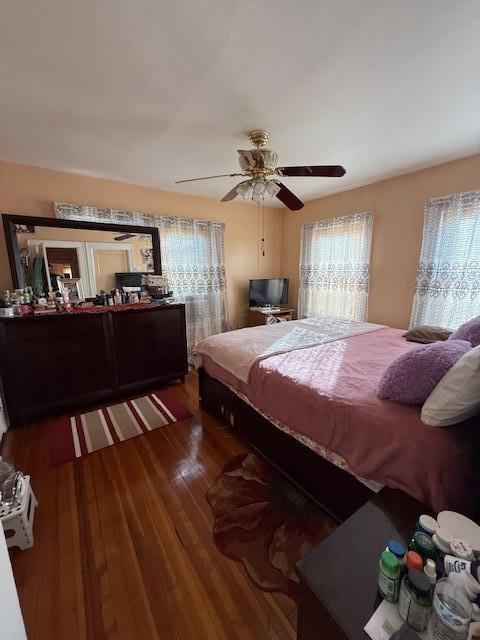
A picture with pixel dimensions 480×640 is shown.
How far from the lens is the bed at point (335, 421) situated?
98 centimetres

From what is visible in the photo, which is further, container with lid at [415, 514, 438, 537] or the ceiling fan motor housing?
the ceiling fan motor housing

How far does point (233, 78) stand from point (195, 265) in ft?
7.68

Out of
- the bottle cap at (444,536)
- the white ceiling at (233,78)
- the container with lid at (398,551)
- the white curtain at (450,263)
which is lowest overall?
the container with lid at (398,551)

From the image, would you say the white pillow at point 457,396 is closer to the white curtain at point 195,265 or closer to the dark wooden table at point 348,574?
the dark wooden table at point 348,574

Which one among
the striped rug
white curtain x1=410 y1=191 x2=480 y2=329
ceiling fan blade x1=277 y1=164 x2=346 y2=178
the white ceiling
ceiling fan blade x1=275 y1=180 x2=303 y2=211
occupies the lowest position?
the striped rug

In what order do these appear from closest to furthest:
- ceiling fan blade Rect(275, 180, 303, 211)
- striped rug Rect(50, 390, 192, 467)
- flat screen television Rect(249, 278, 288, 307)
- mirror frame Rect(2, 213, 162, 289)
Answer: striped rug Rect(50, 390, 192, 467), ceiling fan blade Rect(275, 180, 303, 211), mirror frame Rect(2, 213, 162, 289), flat screen television Rect(249, 278, 288, 307)

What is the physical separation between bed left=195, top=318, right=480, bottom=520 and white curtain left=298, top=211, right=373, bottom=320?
117 centimetres

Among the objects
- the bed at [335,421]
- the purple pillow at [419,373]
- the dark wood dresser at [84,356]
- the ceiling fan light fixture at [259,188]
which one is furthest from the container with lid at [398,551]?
the dark wood dresser at [84,356]

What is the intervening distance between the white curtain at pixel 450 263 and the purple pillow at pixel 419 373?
1.72 meters

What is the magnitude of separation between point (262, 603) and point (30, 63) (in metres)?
2.84

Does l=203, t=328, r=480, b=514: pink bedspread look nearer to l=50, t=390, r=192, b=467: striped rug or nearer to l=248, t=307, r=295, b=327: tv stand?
l=50, t=390, r=192, b=467: striped rug

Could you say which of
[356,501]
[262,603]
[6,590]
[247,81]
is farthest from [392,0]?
[262,603]

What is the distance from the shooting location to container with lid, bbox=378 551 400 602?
625 mm

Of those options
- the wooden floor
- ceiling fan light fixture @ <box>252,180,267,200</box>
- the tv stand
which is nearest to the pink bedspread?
the wooden floor
